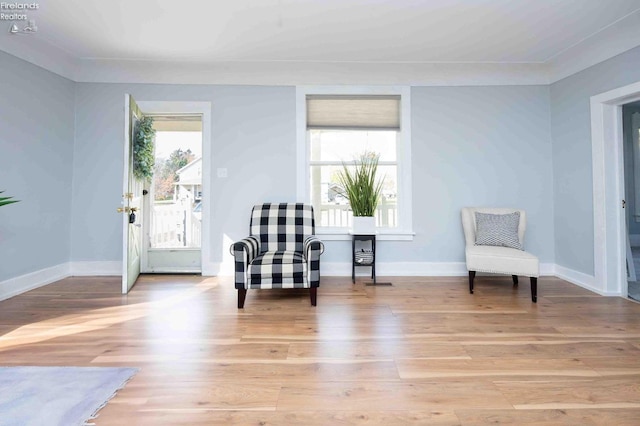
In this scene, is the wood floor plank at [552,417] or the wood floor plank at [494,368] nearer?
the wood floor plank at [552,417]

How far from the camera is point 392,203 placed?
13.6 feet

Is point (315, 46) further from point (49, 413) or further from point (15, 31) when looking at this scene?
point (49, 413)

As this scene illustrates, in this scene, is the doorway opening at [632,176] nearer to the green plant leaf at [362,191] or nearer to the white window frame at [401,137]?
the white window frame at [401,137]

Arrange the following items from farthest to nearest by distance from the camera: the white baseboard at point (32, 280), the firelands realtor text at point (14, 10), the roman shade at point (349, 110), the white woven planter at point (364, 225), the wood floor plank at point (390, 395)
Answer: the roman shade at point (349, 110), the white woven planter at point (364, 225), the white baseboard at point (32, 280), the firelands realtor text at point (14, 10), the wood floor plank at point (390, 395)

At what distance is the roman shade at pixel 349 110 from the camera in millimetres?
4082

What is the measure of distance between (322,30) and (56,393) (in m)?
3.30

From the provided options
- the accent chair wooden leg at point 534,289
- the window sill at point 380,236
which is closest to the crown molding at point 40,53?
the window sill at point 380,236

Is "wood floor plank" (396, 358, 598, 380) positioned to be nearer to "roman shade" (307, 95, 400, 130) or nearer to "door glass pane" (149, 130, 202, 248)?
"roman shade" (307, 95, 400, 130)

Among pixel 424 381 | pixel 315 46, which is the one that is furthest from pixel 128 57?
pixel 424 381

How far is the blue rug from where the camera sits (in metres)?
1.39

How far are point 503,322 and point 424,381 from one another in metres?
1.22

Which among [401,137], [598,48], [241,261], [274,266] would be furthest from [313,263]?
[598,48]

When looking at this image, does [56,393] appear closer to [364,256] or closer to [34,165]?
[364,256]

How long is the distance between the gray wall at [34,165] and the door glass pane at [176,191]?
1.09 meters
